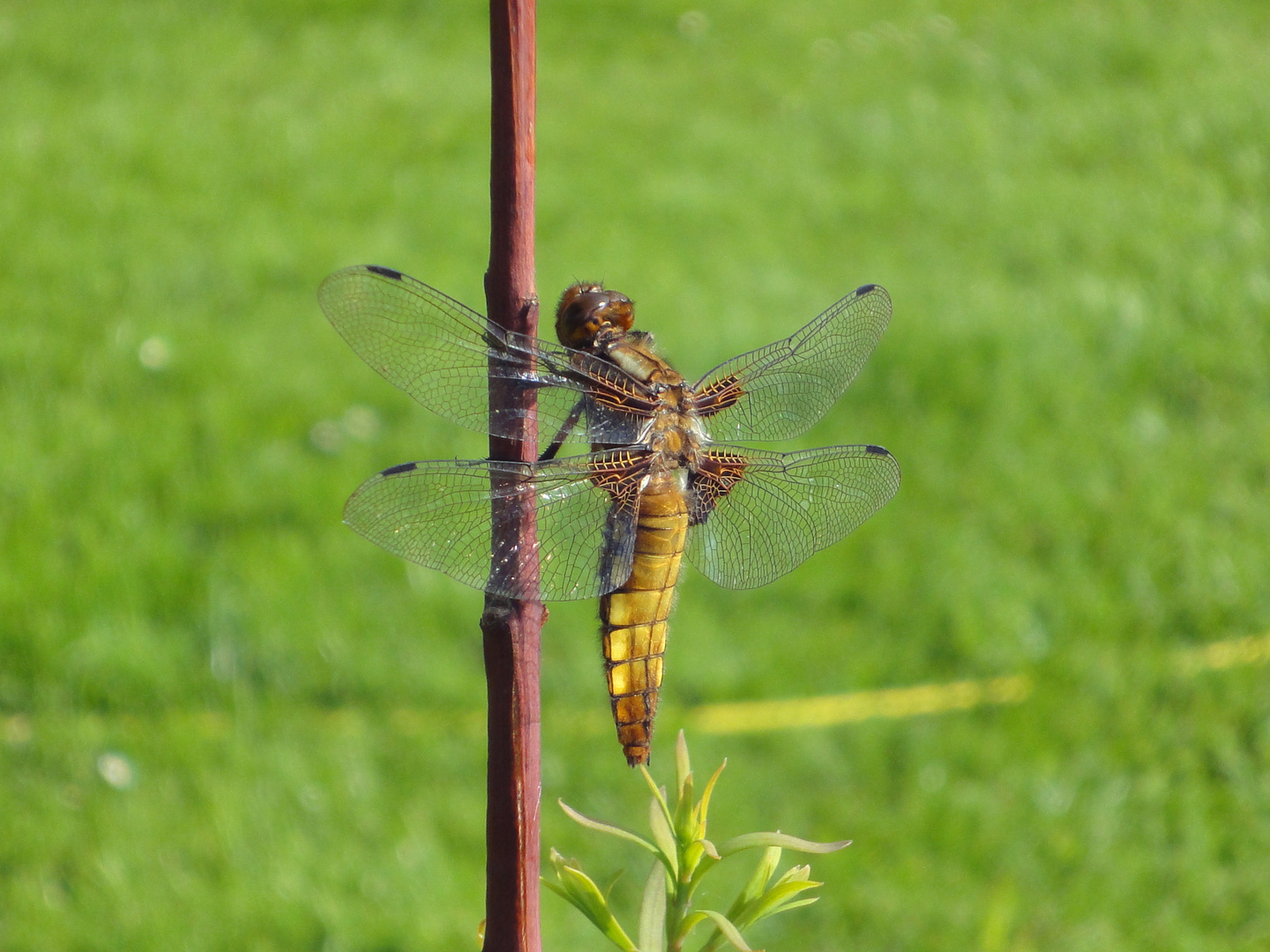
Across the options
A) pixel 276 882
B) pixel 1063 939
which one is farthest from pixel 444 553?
pixel 1063 939

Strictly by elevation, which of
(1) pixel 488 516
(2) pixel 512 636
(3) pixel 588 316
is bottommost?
(2) pixel 512 636

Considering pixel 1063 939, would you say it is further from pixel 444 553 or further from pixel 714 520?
pixel 444 553

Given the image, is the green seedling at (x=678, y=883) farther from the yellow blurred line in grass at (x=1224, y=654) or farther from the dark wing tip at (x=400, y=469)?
the yellow blurred line in grass at (x=1224, y=654)

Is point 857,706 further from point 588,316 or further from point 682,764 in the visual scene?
point 682,764

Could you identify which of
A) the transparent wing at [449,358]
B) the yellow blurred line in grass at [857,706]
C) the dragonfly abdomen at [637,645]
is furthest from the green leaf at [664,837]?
the yellow blurred line in grass at [857,706]

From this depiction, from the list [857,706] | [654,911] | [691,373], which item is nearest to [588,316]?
[654,911]

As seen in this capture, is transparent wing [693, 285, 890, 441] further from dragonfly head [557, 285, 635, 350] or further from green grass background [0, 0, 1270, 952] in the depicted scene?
green grass background [0, 0, 1270, 952]
